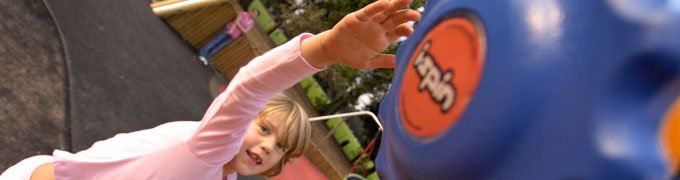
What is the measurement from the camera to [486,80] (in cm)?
46

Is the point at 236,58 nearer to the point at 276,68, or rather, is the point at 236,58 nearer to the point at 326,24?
the point at 326,24

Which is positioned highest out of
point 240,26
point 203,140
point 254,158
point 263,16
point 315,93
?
point 203,140

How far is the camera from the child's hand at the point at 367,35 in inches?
27.9

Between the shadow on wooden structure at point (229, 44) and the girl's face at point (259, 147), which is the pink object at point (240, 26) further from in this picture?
the girl's face at point (259, 147)

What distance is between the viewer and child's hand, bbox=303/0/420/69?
27.9 inches

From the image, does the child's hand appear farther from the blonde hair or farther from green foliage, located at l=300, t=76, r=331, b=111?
green foliage, located at l=300, t=76, r=331, b=111

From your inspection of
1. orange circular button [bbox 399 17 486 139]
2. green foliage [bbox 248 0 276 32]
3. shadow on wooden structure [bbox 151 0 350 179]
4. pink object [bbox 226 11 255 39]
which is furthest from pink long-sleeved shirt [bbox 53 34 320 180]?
green foliage [bbox 248 0 276 32]

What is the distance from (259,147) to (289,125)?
0.08m

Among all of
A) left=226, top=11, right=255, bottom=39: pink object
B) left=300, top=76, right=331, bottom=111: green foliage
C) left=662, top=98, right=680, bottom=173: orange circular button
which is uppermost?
left=662, top=98, right=680, bottom=173: orange circular button

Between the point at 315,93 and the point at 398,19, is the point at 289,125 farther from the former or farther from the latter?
the point at 315,93

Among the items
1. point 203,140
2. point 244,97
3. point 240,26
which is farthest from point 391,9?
point 240,26

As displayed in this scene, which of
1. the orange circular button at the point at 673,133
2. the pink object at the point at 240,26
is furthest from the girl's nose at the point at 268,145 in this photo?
the pink object at the point at 240,26

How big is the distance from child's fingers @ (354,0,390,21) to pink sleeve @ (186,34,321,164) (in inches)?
6.0

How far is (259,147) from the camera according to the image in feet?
3.63
